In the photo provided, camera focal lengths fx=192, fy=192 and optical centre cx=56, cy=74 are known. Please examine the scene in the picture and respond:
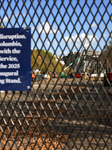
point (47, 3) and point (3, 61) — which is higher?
point (47, 3)

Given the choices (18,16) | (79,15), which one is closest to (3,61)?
(18,16)

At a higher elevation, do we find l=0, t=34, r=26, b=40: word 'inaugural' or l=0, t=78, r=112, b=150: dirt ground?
l=0, t=34, r=26, b=40: word 'inaugural'

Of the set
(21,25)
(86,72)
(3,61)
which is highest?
(21,25)

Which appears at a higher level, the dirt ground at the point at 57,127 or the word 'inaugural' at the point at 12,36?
the word 'inaugural' at the point at 12,36

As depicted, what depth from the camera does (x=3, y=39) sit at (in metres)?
2.94

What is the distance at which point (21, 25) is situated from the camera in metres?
3.03

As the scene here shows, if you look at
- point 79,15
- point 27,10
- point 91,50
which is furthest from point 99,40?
point 27,10

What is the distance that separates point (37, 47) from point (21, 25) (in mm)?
435

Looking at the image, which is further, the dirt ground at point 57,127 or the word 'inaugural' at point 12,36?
the dirt ground at point 57,127

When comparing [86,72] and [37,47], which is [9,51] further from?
[86,72]

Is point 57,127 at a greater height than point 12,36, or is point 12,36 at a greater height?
point 12,36

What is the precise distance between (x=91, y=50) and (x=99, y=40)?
0.64ft

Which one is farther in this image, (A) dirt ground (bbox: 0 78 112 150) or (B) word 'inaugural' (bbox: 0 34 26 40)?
(A) dirt ground (bbox: 0 78 112 150)

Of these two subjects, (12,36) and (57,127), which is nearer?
(12,36)
